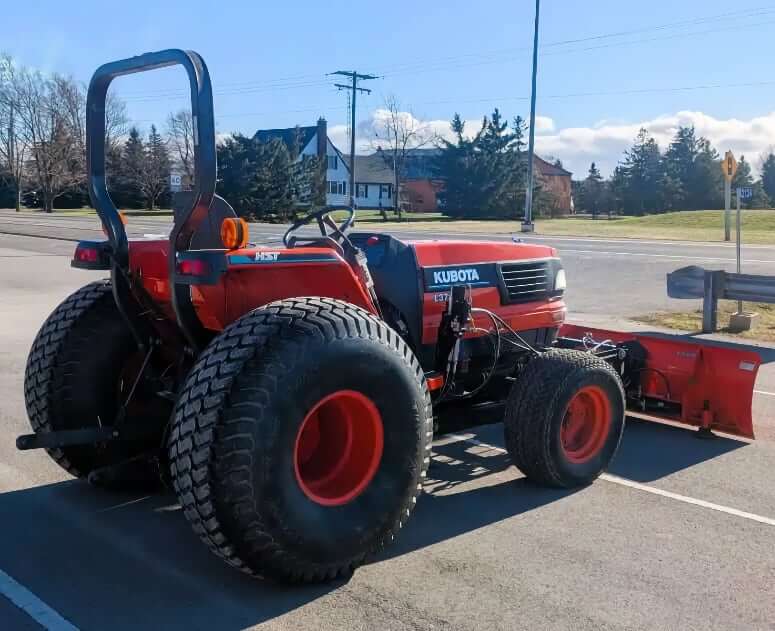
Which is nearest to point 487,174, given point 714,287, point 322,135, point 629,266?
point 322,135

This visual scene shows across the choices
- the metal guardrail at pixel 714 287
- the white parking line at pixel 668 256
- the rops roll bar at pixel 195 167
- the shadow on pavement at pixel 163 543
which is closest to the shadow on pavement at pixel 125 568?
the shadow on pavement at pixel 163 543

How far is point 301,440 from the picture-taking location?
13.3 feet

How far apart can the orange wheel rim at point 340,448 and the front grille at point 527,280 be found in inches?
76.6

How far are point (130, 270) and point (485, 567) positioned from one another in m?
2.37

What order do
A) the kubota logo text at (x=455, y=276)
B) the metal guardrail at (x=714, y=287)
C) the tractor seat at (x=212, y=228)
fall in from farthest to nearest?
the metal guardrail at (x=714, y=287)
the kubota logo text at (x=455, y=276)
the tractor seat at (x=212, y=228)

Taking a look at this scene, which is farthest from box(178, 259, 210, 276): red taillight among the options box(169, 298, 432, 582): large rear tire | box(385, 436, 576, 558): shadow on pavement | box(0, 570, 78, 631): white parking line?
box(385, 436, 576, 558): shadow on pavement

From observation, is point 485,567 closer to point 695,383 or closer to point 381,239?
point 381,239

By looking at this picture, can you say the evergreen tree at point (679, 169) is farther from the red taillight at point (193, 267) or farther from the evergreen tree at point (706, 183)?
the red taillight at point (193, 267)

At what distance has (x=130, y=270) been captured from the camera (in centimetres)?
439

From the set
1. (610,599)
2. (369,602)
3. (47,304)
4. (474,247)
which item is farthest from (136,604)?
(47,304)

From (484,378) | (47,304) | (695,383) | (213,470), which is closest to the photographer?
(213,470)

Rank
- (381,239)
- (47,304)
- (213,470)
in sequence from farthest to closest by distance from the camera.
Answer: (47,304) → (381,239) → (213,470)

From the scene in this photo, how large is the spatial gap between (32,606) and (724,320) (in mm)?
11001

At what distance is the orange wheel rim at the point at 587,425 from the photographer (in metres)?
5.21
